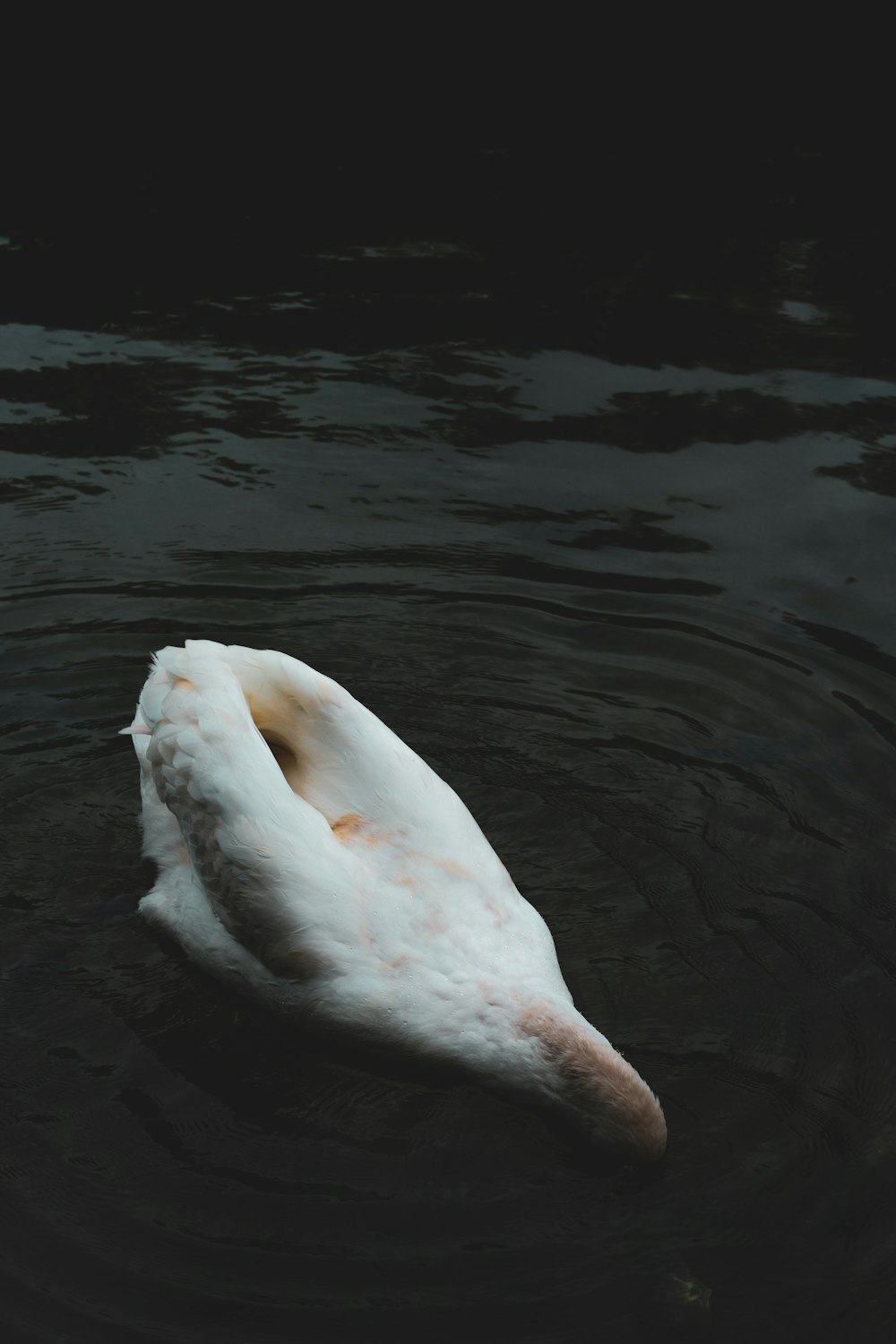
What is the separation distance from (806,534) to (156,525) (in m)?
3.50

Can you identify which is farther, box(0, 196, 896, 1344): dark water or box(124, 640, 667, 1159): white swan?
box(124, 640, 667, 1159): white swan

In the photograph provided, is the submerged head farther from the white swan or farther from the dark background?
the dark background

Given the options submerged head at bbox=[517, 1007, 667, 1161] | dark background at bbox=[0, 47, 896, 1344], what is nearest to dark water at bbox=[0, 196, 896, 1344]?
dark background at bbox=[0, 47, 896, 1344]

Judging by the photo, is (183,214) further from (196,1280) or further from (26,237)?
(196,1280)

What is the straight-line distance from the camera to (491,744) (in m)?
6.73

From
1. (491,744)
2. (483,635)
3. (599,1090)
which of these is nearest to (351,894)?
(599,1090)

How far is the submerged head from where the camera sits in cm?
459

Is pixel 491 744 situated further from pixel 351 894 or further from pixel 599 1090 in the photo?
pixel 599 1090

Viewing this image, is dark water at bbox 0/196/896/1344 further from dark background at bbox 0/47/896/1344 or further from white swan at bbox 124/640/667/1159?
white swan at bbox 124/640/667/1159

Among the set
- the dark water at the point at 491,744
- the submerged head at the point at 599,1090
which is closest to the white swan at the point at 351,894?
the submerged head at the point at 599,1090

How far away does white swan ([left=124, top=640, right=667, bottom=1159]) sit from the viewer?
4.75 m

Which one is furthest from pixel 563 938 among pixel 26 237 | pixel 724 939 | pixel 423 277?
pixel 26 237

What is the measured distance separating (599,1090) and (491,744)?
233 centimetres

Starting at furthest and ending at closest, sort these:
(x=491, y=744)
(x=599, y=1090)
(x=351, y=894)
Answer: (x=491, y=744) < (x=351, y=894) < (x=599, y=1090)
